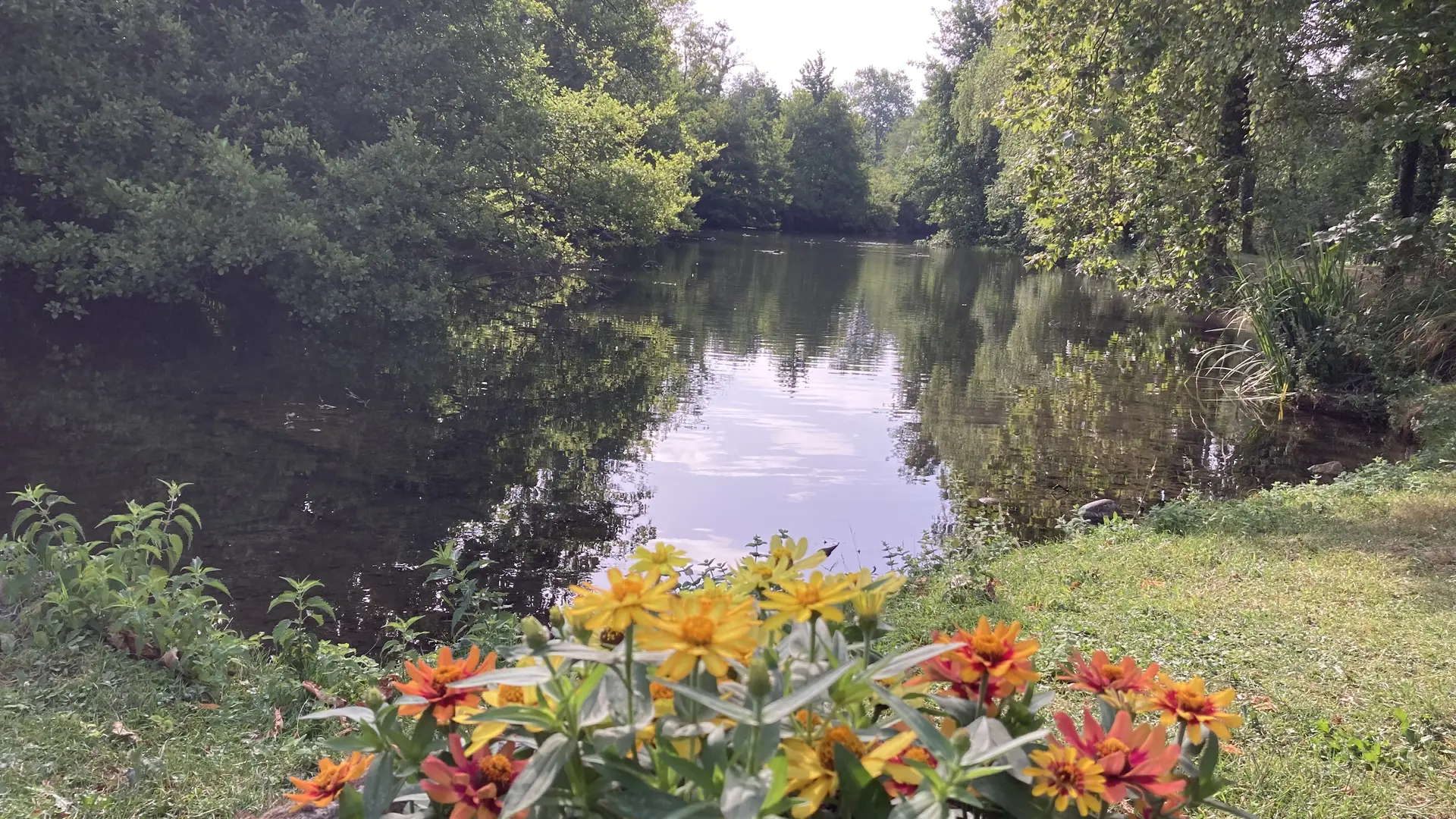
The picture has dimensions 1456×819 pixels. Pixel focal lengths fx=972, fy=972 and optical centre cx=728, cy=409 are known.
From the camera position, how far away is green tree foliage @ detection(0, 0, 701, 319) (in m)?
11.7

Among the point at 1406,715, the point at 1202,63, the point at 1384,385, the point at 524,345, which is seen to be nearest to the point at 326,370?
the point at 524,345

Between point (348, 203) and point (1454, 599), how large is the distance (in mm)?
12820

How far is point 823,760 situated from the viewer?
Answer: 47.7 inches

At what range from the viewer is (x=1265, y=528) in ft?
20.8

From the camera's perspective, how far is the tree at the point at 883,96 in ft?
347

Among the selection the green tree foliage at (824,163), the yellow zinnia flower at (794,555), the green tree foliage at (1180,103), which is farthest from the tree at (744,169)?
the yellow zinnia flower at (794,555)

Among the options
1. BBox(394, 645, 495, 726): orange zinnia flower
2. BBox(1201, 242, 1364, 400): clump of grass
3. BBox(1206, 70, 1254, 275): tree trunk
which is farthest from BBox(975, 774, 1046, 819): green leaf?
BBox(1201, 242, 1364, 400): clump of grass

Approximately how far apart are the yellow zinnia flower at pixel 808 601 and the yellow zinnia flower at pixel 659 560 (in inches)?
6.7

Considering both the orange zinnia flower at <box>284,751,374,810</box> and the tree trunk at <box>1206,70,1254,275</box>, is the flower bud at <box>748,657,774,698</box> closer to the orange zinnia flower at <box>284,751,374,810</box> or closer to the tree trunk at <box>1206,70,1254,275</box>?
the orange zinnia flower at <box>284,751,374,810</box>

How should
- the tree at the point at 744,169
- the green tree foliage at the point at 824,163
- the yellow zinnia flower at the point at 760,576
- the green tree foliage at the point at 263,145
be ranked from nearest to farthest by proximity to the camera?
the yellow zinnia flower at the point at 760,576, the green tree foliage at the point at 263,145, the tree at the point at 744,169, the green tree foliage at the point at 824,163

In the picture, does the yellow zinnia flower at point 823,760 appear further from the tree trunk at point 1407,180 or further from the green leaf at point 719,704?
the tree trunk at point 1407,180

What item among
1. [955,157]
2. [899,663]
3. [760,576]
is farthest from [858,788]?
[955,157]

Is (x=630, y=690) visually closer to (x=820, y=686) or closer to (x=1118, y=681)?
(x=820, y=686)

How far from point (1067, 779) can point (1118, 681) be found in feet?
1.02
